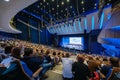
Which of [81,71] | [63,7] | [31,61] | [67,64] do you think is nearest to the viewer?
[31,61]

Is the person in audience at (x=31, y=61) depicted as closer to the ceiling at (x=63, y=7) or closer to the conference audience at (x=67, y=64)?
the conference audience at (x=67, y=64)

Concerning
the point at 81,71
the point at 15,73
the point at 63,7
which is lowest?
the point at 81,71

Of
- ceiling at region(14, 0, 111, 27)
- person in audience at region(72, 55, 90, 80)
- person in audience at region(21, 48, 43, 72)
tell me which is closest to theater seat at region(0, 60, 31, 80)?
person in audience at region(21, 48, 43, 72)

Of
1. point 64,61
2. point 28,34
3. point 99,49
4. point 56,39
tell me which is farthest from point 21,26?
point 64,61

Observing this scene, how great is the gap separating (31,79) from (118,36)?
8769 millimetres

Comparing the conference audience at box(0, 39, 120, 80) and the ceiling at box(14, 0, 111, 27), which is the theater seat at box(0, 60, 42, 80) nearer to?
the conference audience at box(0, 39, 120, 80)

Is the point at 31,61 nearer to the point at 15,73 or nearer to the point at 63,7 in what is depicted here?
the point at 15,73

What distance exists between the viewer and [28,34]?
30.9 m

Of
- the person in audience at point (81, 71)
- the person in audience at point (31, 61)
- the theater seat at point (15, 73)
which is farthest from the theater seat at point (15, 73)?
the person in audience at point (81, 71)

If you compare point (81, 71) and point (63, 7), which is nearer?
point (81, 71)

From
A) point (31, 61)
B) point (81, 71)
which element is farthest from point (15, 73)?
point (81, 71)

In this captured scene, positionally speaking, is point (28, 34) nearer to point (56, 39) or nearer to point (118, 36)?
point (56, 39)

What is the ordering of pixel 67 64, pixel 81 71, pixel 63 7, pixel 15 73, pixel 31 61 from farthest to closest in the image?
pixel 63 7
pixel 67 64
pixel 81 71
pixel 31 61
pixel 15 73

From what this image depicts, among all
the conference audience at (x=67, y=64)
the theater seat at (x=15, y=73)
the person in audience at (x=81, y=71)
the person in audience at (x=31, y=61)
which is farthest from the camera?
the person in audience at (x=81, y=71)
